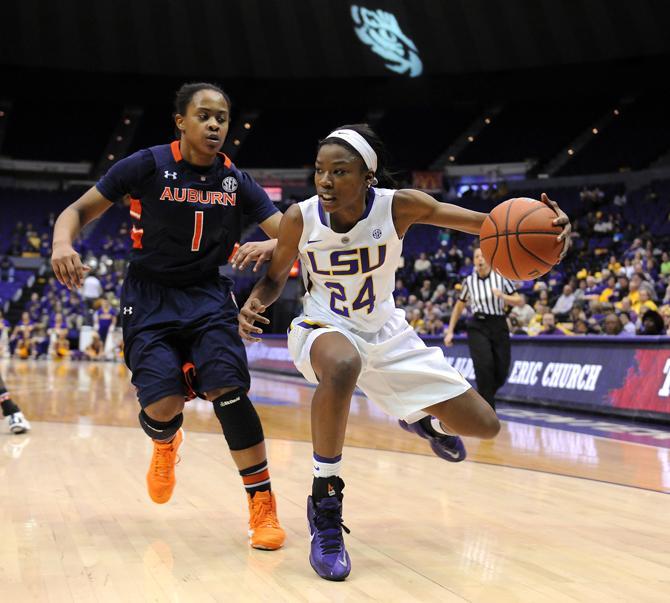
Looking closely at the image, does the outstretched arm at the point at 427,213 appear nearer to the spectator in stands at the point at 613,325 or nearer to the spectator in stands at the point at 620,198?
the spectator in stands at the point at 613,325

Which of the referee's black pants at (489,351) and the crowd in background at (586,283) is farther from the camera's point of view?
the crowd in background at (586,283)

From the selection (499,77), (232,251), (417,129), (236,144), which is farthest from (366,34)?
(232,251)

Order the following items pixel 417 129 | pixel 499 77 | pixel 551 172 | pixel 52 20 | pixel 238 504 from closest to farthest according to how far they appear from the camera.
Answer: pixel 238 504 < pixel 52 20 < pixel 499 77 < pixel 551 172 < pixel 417 129

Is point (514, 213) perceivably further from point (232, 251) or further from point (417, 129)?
point (417, 129)

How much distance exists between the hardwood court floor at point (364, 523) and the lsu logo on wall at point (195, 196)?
1437 mm

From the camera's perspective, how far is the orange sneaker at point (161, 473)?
3688 millimetres

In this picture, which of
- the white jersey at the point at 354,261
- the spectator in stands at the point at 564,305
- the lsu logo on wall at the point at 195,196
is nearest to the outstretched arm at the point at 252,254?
the white jersey at the point at 354,261

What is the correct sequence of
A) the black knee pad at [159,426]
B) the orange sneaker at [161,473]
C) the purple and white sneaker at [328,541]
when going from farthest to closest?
the orange sneaker at [161,473] < the black knee pad at [159,426] < the purple and white sneaker at [328,541]

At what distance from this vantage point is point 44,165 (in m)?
34.3

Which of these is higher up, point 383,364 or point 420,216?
point 420,216

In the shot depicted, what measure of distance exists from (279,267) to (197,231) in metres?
0.42

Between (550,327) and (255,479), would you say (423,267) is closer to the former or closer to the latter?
(550,327)

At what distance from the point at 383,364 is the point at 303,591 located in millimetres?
1091

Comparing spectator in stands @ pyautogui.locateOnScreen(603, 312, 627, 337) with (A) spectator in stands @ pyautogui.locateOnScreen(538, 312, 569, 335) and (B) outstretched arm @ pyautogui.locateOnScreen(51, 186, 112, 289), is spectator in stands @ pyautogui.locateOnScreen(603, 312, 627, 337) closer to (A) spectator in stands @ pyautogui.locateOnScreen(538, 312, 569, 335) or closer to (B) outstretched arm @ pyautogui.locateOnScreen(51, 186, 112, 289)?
(A) spectator in stands @ pyautogui.locateOnScreen(538, 312, 569, 335)
